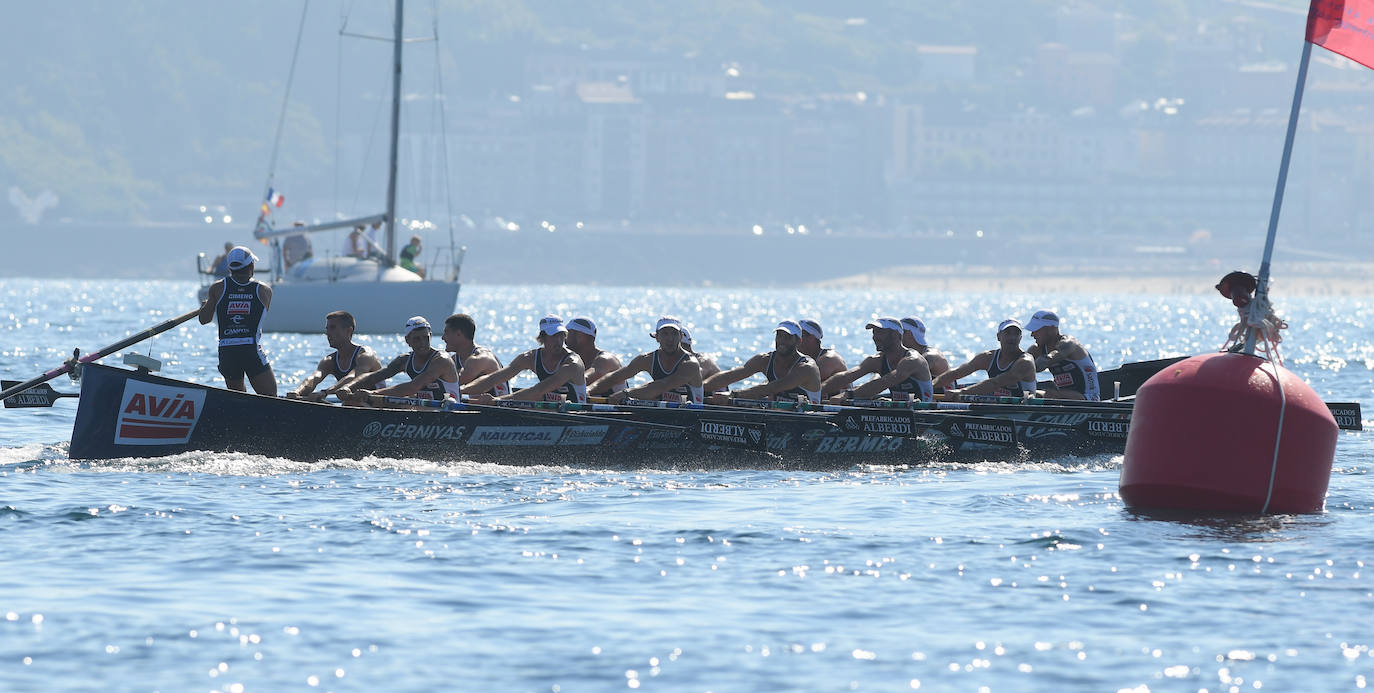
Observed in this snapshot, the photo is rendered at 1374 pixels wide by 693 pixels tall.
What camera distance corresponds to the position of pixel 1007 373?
20891mm

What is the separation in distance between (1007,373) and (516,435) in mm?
5607

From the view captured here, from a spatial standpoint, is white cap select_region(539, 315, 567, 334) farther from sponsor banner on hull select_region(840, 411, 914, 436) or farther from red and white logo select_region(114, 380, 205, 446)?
red and white logo select_region(114, 380, 205, 446)

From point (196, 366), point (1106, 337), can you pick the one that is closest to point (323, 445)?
point (196, 366)

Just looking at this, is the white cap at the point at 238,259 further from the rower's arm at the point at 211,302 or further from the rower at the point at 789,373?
the rower at the point at 789,373

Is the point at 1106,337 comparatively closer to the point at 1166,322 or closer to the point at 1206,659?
the point at 1166,322

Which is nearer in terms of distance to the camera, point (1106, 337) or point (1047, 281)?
point (1106, 337)

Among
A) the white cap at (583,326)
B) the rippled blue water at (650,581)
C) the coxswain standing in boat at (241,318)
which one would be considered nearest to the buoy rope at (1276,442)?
the rippled blue water at (650,581)

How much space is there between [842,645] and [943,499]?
6.31 meters

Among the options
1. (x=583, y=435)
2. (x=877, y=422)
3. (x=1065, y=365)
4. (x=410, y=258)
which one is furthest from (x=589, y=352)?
(x=410, y=258)

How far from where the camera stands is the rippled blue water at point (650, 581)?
10.5 metres

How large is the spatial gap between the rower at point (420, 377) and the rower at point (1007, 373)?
5.61 metres

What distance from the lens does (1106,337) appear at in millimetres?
70875

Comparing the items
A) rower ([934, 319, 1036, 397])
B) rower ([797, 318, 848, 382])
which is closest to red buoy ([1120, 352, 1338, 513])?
rower ([934, 319, 1036, 397])

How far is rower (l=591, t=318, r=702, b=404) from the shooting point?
63.7ft
